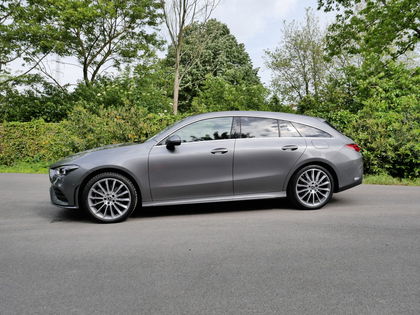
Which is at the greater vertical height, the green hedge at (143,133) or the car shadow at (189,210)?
the green hedge at (143,133)

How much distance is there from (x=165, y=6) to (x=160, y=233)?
18.3 m

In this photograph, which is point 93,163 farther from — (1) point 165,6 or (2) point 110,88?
(2) point 110,88

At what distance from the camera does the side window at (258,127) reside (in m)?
6.39

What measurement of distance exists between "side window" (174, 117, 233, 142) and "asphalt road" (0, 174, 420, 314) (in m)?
1.22

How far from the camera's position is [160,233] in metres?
5.21

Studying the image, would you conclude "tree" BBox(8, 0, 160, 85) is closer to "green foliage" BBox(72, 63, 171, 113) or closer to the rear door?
"green foliage" BBox(72, 63, 171, 113)

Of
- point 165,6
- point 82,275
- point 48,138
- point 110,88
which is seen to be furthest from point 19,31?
point 82,275

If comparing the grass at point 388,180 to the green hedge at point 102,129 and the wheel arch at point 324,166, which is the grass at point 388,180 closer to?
the wheel arch at point 324,166

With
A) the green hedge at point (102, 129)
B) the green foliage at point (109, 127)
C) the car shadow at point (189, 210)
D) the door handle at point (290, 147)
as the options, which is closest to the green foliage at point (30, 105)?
the green hedge at point (102, 129)

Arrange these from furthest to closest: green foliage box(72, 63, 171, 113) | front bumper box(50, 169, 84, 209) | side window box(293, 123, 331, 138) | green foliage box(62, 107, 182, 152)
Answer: green foliage box(72, 63, 171, 113)
green foliage box(62, 107, 182, 152)
side window box(293, 123, 331, 138)
front bumper box(50, 169, 84, 209)

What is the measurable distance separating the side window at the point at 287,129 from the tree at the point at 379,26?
52.7ft

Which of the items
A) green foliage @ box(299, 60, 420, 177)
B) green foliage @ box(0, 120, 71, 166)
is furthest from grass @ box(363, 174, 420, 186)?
green foliage @ box(0, 120, 71, 166)

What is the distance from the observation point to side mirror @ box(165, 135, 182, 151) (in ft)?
19.3

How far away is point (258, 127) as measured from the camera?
21.2 feet
